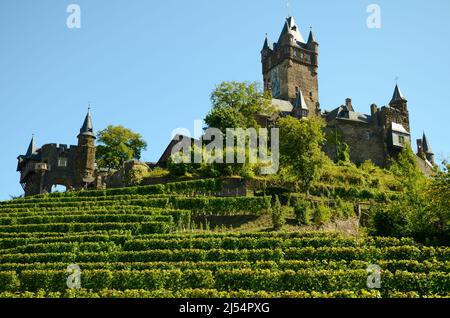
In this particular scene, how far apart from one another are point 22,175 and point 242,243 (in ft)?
149

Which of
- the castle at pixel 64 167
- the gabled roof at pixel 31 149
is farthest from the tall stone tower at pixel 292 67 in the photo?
the gabled roof at pixel 31 149

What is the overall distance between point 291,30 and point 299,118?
23252 mm

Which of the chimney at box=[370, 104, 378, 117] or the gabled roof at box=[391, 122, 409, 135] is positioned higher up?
the chimney at box=[370, 104, 378, 117]

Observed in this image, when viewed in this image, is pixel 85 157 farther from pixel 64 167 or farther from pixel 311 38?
pixel 311 38

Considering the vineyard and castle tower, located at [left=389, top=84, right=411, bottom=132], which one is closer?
the vineyard

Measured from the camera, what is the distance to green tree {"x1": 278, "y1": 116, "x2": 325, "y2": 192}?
51125mm

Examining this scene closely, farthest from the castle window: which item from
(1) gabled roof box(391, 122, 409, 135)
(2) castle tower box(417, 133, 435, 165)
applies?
(2) castle tower box(417, 133, 435, 165)

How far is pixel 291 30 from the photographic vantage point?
90.2 metres

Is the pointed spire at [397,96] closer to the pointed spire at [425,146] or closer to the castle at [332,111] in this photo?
the castle at [332,111]

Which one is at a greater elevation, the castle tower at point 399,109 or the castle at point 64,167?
the castle tower at point 399,109

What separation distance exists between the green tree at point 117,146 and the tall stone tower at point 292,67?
931 inches

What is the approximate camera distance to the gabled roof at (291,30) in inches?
3509

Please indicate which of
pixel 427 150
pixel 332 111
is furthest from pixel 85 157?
pixel 427 150

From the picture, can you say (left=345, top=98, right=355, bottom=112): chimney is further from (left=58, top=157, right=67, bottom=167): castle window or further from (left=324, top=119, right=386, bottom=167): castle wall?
(left=58, top=157, right=67, bottom=167): castle window
